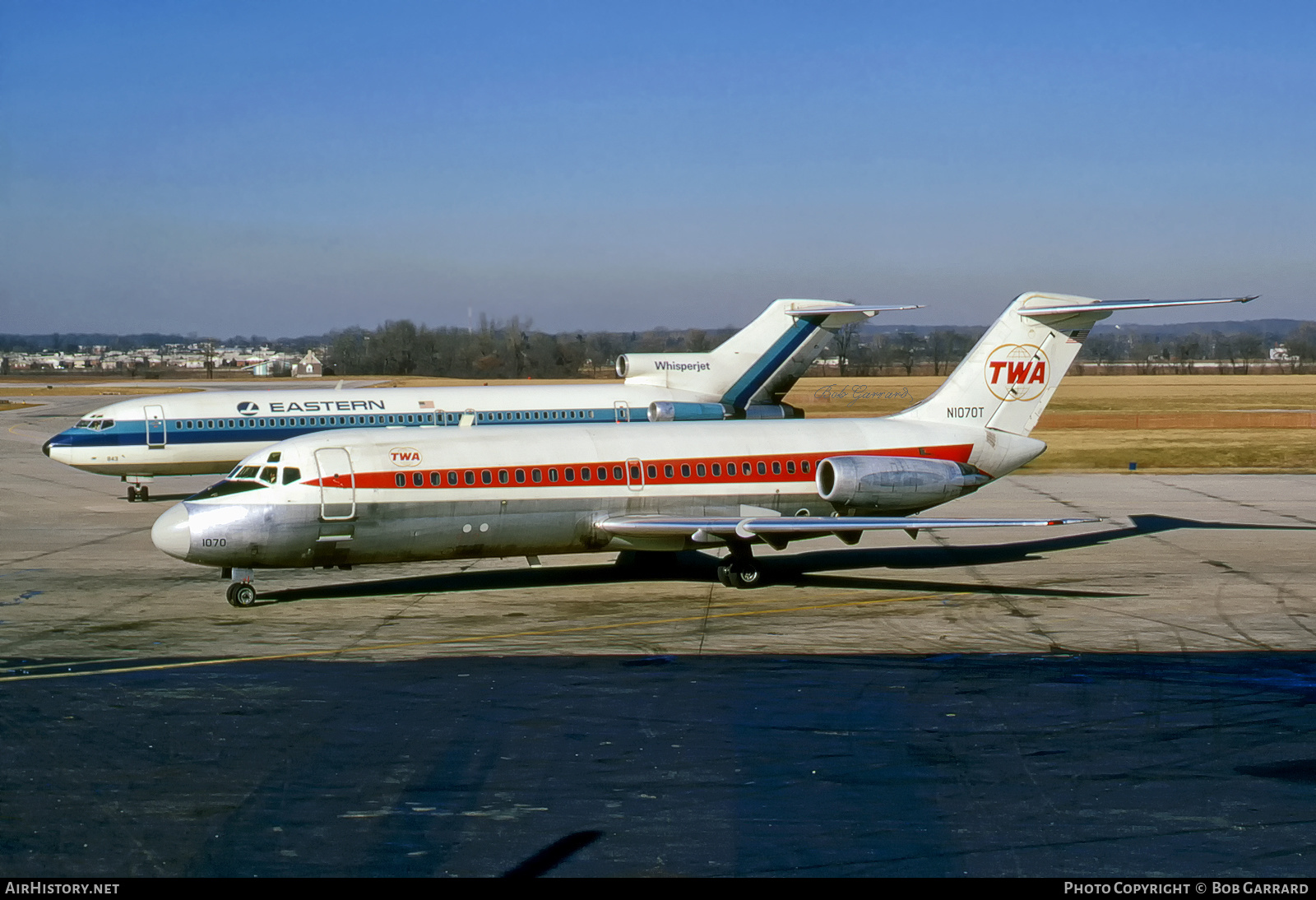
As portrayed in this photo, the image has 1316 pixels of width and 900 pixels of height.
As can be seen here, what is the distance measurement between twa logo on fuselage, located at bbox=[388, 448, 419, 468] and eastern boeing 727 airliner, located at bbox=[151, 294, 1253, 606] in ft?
0.11

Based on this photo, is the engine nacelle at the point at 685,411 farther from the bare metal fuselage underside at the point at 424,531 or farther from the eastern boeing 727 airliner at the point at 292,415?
the bare metal fuselage underside at the point at 424,531

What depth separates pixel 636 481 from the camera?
81.6 feet

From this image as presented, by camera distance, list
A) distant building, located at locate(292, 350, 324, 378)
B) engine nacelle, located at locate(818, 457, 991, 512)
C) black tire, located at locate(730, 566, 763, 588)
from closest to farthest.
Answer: black tire, located at locate(730, 566, 763, 588)
engine nacelle, located at locate(818, 457, 991, 512)
distant building, located at locate(292, 350, 324, 378)

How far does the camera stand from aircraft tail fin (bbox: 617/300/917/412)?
4228 cm

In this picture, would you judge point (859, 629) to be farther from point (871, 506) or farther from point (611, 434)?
point (611, 434)

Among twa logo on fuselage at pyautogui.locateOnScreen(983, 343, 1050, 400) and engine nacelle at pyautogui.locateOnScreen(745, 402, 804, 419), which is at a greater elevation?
twa logo on fuselage at pyautogui.locateOnScreen(983, 343, 1050, 400)

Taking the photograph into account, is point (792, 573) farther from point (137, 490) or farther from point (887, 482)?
point (137, 490)

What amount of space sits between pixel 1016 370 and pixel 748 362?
1547cm

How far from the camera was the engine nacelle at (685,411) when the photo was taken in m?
40.2

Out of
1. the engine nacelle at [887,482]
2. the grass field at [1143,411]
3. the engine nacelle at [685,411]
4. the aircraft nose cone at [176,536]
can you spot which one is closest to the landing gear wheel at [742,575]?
the engine nacelle at [887,482]

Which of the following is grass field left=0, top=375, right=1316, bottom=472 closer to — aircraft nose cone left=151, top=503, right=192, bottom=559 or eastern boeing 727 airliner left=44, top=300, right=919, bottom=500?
Answer: eastern boeing 727 airliner left=44, top=300, right=919, bottom=500

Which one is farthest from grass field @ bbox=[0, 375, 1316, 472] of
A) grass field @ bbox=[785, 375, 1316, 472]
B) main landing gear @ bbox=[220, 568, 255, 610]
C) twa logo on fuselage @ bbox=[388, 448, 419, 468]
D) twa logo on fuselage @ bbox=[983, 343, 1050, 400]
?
main landing gear @ bbox=[220, 568, 255, 610]

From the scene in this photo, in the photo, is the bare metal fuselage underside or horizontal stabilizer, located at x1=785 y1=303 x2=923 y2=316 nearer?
the bare metal fuselage underside
